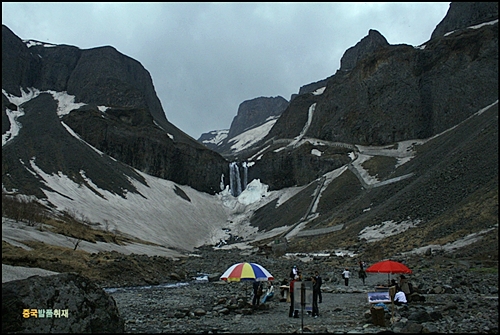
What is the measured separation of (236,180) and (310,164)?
29601 millimetres

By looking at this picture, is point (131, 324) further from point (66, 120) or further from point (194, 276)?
point (66, 120)

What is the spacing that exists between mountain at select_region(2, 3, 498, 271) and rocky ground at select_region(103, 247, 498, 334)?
903 cm

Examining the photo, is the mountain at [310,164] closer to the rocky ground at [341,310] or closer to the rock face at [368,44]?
the rocky ground at [341,310]

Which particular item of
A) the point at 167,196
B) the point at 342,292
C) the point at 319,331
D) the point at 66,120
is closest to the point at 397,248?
the point at 342,292

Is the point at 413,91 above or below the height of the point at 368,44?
below

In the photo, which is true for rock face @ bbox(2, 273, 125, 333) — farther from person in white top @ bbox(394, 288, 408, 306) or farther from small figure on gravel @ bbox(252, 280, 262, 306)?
person in white top @ bbox(394, 288, 408, 306)

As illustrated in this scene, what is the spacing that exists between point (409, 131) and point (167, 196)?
60.8m

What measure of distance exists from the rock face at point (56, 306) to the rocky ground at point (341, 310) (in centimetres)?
206

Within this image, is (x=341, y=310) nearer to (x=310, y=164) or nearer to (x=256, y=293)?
(x=256, y=293)

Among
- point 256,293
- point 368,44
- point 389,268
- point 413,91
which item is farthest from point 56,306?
point 368,44

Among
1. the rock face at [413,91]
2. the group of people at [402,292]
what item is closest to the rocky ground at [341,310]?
the group of people at [402,292]

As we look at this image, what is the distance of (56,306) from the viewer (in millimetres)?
9891

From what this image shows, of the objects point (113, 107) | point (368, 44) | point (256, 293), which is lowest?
point (256, 293)

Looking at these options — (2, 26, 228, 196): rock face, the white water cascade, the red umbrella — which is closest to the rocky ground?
the red umbrella
